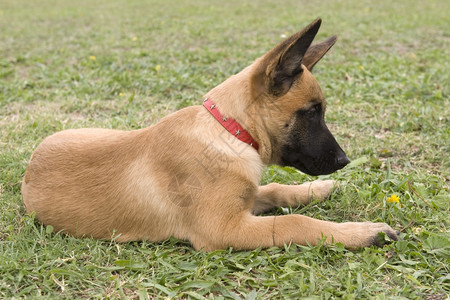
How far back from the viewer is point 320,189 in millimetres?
3633

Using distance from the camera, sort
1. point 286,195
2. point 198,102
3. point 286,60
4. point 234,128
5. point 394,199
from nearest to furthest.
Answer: point 286,60 < point 234,128 < point 394,199 < point 286,195 < point 198,102

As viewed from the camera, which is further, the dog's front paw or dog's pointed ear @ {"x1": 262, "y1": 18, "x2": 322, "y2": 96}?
the dog's front paw

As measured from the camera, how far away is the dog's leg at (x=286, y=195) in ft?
11.7

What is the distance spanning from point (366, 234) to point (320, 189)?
2.44 ft

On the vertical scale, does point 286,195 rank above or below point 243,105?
below

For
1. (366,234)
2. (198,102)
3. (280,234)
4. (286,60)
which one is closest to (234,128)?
(286,60)

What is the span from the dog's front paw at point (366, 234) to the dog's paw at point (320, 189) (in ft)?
1.92

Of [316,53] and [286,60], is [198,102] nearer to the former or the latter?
[316,53]

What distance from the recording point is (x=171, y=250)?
118 inches

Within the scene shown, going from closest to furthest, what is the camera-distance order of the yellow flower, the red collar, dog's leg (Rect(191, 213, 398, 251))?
dog's leg (Rect(191, 213, 398, 251))
the red collar
the yellow flower

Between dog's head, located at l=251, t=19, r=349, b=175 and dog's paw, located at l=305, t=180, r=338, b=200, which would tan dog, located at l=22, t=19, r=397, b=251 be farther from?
dog's paw, located at l=305, t=180, r=338, b=200

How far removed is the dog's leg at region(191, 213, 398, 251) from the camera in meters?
2.88

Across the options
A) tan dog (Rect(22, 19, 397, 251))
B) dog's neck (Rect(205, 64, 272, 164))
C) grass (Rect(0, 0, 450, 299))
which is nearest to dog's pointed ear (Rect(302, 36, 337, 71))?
tan dog (Rect(22, 19, 397, 251))

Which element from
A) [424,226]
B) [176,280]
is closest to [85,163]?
[176,280]
